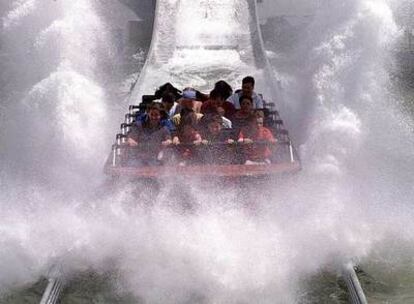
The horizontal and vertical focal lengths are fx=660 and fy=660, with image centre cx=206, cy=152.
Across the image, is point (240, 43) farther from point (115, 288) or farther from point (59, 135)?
point (115, 288)

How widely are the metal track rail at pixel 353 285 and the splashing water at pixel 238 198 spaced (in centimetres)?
18

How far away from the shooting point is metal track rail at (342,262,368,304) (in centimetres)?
558

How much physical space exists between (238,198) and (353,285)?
4.92 ft

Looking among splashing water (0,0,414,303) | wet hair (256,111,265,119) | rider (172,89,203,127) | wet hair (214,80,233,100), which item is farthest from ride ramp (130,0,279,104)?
wet hair (256,111,265,119)

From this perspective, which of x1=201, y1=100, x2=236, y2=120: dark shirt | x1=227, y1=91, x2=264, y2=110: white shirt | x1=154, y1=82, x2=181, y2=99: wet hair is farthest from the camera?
x1=154, y1=82, x2=181, y2=99: wet hair

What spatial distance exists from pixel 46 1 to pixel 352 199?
9.24 metres

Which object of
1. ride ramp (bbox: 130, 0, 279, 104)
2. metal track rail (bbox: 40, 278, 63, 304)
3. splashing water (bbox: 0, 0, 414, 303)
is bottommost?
metal track rail (bbox: 40, 278, 63, 304)

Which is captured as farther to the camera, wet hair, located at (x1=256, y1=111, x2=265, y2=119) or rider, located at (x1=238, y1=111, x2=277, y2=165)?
wet hair, located at (x1=256, y1=111, x2=265, y2=119)

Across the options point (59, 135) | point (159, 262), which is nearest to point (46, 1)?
point (59, 135)

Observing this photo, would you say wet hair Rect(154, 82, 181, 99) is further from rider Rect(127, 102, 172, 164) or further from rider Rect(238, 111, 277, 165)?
rider Rect(238, 111, 277, 165)

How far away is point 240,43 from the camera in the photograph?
1237cm

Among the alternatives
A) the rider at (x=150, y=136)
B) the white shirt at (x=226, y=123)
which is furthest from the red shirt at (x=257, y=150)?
the rider at (x=150, y=136)

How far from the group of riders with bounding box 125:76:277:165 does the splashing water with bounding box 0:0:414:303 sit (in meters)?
0.49

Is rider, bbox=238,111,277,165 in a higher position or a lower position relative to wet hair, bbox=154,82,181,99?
lower
